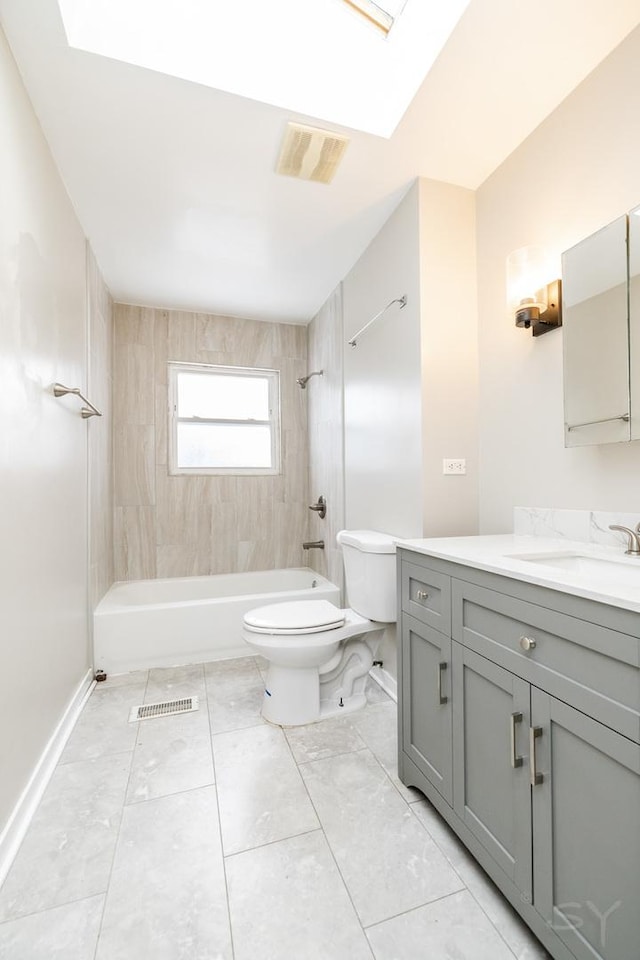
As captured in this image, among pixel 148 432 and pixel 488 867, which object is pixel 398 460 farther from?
pixel 148 432

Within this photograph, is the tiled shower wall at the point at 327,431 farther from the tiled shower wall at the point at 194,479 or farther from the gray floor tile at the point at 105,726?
the gray floor tile at the point at 105,726

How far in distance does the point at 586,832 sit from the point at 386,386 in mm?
1778

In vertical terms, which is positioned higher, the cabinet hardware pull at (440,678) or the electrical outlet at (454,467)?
the electrical outlet at (454,467)

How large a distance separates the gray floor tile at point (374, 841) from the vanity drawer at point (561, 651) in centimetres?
61

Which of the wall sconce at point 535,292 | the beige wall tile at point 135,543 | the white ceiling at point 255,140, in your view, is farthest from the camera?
the beige wall tile at point 135,543

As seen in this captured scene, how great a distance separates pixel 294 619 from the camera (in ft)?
6.15

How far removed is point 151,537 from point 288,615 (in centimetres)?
167

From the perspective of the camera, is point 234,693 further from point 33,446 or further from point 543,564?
point 543,564

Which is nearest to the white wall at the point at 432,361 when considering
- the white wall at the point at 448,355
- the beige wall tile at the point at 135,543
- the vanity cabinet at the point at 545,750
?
the white wall at the point at 448,355

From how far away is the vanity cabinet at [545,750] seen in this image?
73cm

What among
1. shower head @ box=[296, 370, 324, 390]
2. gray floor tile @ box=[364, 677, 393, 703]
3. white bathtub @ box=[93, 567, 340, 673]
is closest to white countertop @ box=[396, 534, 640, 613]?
gray floor tile @ box=[364, 677, 393, 703]

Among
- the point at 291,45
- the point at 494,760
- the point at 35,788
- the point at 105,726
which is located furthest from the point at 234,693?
the point at 291,45

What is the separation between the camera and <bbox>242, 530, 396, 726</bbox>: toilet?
1818 mm

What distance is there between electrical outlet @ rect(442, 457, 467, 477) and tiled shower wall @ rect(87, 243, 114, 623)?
185cm
